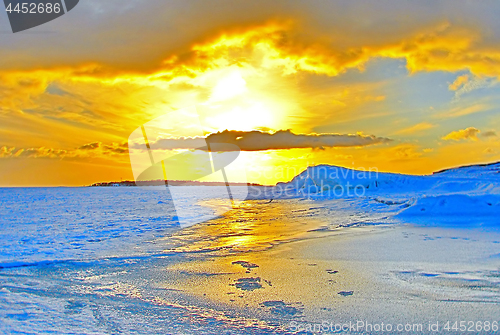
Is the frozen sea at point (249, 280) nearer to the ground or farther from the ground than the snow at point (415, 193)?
farther from the ground

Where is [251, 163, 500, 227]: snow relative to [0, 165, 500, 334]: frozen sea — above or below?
below

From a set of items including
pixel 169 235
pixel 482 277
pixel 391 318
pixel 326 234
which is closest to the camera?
pixel 391 318

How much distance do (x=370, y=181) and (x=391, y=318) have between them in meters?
35.7

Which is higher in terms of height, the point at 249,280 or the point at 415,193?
the point at 249,280

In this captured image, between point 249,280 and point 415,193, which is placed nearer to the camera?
point 249,280

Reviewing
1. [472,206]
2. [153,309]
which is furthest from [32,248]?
[472,206]

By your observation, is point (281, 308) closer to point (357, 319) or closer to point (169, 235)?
point (357, 319)

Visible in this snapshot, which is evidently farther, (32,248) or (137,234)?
(137,234)

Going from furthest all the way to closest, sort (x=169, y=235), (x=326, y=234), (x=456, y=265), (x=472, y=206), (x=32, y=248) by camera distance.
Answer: (x=472, y=206), (x=169, y=235), (x=326, y=234), (x=32, y=248), (x=456, y=265)

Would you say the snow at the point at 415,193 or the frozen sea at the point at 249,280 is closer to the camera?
the frozen sea at the point at 249,280

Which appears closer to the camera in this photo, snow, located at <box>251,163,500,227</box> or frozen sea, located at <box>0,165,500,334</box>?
frozen sea, located at <box>0,165,500,334</box>

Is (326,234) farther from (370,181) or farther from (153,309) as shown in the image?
(370,181)

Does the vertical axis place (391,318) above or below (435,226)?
above

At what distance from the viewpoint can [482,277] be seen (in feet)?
16.5
